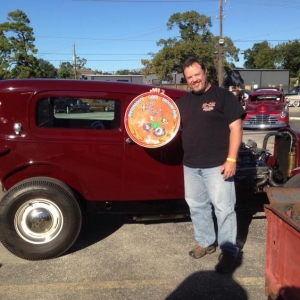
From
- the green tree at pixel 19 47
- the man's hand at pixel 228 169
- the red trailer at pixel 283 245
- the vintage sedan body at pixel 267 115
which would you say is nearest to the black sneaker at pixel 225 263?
the man's hand at pixel 228 169

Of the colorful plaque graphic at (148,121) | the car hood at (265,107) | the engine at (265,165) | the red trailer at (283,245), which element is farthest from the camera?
the car hood at (265,107)

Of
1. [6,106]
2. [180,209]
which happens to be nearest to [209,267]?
[180,209]

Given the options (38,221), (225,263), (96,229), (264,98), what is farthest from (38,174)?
(264,98)

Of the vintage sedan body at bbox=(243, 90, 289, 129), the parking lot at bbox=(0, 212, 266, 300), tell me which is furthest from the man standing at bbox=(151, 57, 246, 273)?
the vintage sedan body at bbox=(243, 90, 289, 129)

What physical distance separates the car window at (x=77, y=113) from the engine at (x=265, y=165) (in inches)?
61.4

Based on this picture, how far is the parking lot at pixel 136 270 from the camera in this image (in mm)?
3168

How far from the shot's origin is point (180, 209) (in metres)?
4.14

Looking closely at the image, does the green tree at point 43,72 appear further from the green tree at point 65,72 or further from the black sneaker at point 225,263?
the black sneaker at point 225,263

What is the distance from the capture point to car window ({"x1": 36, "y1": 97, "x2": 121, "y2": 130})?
3867mm

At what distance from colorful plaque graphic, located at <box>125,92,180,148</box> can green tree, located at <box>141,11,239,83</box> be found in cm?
5046

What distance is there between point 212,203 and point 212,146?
555 mm

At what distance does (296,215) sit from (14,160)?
8.49 feet

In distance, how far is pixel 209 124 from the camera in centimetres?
333

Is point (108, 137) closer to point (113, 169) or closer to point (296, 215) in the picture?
point (113, 169)
